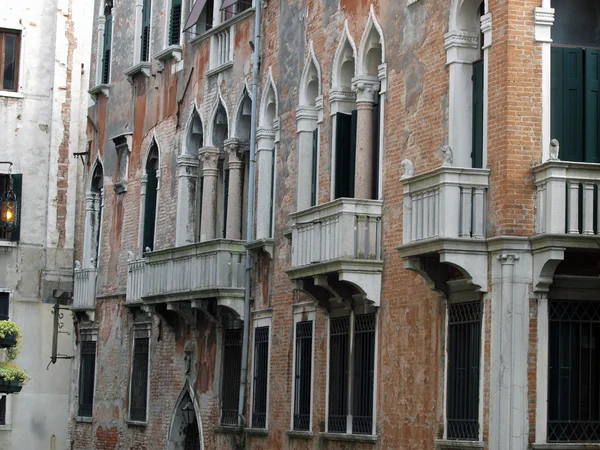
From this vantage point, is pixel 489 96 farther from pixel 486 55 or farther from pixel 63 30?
pixel 63 30

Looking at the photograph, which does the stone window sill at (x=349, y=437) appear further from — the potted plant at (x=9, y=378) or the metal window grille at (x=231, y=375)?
the potted plant at (x=9, y=378)

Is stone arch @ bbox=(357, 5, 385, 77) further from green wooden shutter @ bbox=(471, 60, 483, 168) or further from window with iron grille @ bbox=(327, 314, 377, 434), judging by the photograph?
window with iron grille @ bbox=(327, 314, 377, 434)

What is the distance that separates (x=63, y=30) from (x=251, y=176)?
13013 mm

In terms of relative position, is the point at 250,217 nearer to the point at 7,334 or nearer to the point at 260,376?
the point at 260,376

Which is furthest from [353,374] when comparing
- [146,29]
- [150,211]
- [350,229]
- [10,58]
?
[10,58]

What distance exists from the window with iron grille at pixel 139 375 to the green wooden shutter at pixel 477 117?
12.1 metres

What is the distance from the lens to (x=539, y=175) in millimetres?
16578

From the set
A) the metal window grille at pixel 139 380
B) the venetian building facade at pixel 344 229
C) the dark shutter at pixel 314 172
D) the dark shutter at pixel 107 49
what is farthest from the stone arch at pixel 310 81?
the dark shutter at pixel 107 49

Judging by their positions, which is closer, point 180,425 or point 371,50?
point 371,50

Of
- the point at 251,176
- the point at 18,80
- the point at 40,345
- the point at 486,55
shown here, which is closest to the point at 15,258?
the point at 40,345

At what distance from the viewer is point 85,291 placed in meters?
31.6

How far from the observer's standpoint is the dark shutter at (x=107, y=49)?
32312 millimetres

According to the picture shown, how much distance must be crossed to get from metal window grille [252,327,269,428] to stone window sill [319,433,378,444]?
271 centimetres

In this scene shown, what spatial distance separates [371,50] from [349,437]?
17.3 feet
